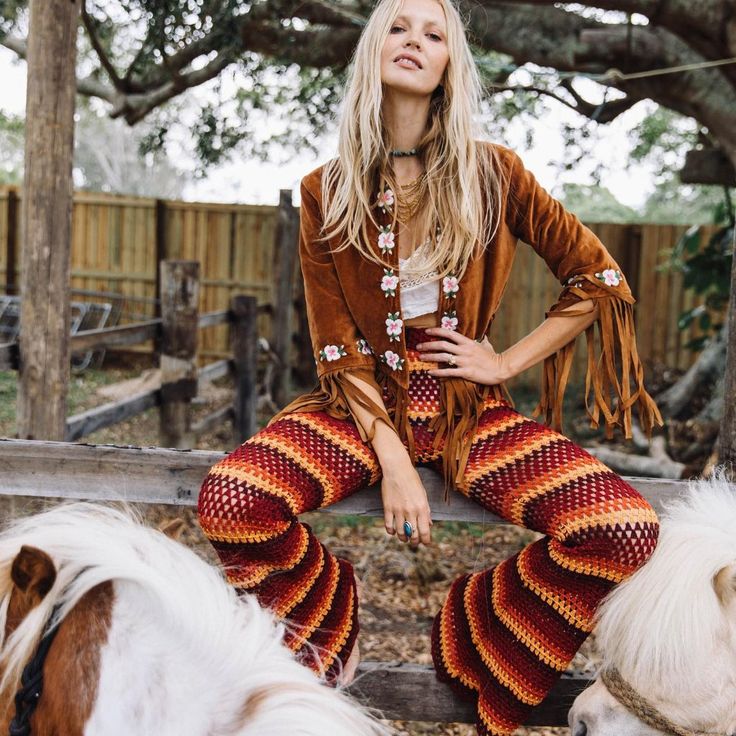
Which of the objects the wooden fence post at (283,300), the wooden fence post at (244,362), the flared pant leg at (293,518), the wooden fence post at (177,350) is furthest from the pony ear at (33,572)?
the wooden fence post at (283,300)

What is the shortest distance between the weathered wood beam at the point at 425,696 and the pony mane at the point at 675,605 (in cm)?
36

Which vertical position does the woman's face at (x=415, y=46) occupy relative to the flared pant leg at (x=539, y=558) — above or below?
above

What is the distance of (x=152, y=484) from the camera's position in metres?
2.03

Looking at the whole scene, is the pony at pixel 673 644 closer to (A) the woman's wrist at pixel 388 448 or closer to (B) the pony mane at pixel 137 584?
(A) the woman's wrist at pixel 388 448

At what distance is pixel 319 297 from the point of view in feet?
6.54

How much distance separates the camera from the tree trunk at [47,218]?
332cm

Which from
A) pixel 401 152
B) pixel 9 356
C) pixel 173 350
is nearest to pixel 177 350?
pixel 173 350

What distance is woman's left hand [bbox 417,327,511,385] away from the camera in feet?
6.34

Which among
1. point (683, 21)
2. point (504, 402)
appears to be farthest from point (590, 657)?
point (683, 21)

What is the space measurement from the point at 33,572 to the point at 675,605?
1.10 metres

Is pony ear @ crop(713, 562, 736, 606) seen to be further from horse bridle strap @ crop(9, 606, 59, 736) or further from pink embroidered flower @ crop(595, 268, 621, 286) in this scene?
horse bridle strap @ crop(9, 606, 59, 736)

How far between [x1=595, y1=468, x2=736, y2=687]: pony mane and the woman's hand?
39 cm

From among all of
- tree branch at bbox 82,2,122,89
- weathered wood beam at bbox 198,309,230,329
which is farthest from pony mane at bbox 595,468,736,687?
weathered wood beam at bbox 198,309,230,329

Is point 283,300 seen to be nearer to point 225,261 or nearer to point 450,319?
point 225,261
